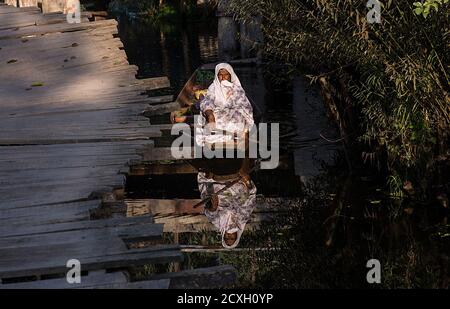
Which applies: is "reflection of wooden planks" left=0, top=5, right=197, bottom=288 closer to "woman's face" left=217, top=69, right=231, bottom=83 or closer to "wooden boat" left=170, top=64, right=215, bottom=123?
"woman's face" left=217, top=69, right=231, bottom=83

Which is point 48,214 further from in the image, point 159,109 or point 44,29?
point 44,29

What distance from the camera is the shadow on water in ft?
29.7

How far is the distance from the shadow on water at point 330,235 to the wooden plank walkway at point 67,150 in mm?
1428

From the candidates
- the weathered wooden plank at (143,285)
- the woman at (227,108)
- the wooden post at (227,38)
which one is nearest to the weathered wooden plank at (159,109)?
the woman at (227,108)

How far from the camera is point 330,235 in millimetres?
10445

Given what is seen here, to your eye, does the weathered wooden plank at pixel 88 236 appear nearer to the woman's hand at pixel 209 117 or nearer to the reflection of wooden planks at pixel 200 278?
the reflection of wooden planks at pixel 200 278

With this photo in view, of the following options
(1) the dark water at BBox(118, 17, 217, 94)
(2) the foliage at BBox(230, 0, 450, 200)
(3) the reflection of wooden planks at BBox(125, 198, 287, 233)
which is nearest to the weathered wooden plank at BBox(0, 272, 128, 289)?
(3) the reflection of wooden planks at BBox(125, 198, 287, 233)

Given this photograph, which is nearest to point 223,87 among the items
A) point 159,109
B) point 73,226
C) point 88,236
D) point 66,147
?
point 159,109

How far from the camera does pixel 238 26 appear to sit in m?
23.1

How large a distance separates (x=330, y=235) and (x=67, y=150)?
3108 mm

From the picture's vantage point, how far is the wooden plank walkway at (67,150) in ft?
20.9

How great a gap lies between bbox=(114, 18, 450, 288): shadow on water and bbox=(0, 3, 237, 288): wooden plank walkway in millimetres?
1428

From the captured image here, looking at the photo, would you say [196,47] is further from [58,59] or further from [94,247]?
[94,247]

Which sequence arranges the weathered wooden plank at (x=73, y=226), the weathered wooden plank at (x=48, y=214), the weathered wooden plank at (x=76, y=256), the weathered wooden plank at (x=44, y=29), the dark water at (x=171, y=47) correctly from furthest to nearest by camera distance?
the dark water at (x=171, y=47) → the weathered wooden plank at (x=44, y=29) → the weathered wooden plank at (x=48, y=214) → the weathered wooden plank at (x=73, y=226) → the weathered wooden plank at (x=76, y=256)
